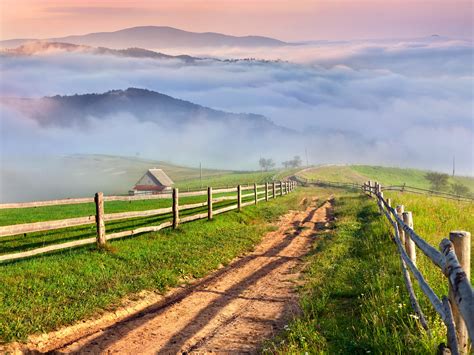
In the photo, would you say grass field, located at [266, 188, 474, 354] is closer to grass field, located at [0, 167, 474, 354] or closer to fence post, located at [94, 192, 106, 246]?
grass field, located at [0, 167, 474, 354]

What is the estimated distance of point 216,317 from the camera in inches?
356

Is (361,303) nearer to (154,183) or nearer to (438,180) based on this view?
(154,183)

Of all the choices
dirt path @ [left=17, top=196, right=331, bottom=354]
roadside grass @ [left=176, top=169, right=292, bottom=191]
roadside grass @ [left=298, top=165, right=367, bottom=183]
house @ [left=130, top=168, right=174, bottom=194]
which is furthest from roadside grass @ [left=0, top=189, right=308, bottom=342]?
house @ [left=130, top=168, right=174, bottom=194]

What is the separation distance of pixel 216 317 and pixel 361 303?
9.28 ft

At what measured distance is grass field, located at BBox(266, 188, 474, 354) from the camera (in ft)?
19.4

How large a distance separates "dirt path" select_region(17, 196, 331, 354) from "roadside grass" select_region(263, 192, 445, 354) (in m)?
0.52

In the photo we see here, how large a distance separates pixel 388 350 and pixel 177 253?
940 cm

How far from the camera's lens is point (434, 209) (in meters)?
21.7

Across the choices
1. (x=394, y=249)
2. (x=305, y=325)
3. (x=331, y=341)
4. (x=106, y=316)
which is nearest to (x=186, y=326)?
(x=106, y=316)

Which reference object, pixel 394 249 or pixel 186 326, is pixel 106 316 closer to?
pixel 186 326

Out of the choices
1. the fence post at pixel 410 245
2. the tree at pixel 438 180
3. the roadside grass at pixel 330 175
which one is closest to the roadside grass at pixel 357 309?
the fence post at pixel 410 245

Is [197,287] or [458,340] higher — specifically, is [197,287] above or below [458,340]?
below

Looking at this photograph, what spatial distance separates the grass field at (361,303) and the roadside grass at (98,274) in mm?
3467

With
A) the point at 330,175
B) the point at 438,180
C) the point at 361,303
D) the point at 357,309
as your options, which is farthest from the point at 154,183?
the point at 357,309
